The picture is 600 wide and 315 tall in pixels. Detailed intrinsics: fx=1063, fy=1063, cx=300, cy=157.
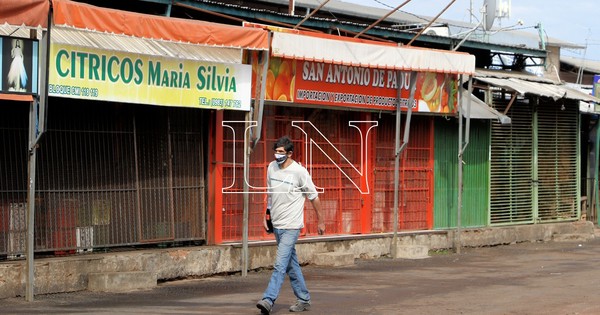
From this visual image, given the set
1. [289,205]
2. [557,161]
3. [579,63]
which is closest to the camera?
[289,205]

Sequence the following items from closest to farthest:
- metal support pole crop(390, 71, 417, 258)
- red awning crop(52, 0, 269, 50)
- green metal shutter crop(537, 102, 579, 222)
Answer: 1. red awning crop(52, 0, 269, 50)
2. metal support pole crop(390, 71, 417, 258)
3. green metal shutter crop(537, 102, 579, 222)

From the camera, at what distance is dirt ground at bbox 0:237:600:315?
11.7 m

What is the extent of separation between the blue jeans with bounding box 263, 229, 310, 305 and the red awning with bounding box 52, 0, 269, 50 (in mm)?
3273

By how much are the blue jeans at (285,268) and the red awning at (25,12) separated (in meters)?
3.40

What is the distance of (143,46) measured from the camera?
13.8 meters

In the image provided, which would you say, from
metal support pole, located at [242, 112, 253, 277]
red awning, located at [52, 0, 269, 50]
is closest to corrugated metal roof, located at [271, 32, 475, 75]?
red awning, located at [52, 0, 269, 50]

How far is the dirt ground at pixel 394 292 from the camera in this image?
38.5ft

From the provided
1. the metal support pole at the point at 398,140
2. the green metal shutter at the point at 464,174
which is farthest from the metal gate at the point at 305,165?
the green metal shutter at the point at 464,174

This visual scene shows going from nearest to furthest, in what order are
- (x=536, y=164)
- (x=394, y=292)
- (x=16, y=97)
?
(x=16, y=97), (x=394, y=292), (x=536, y=164)

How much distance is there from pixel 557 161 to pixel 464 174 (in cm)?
365

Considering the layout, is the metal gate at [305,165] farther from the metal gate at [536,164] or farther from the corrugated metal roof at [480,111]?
the metal gate at [536,164]

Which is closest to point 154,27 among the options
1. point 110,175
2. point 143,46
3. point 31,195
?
point 143,46

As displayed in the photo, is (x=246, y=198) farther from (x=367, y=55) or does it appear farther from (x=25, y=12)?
(x=25, y=12)

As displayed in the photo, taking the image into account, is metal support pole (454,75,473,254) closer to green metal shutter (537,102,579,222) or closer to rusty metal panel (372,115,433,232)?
rusty metal panel (372,115,433,232)
